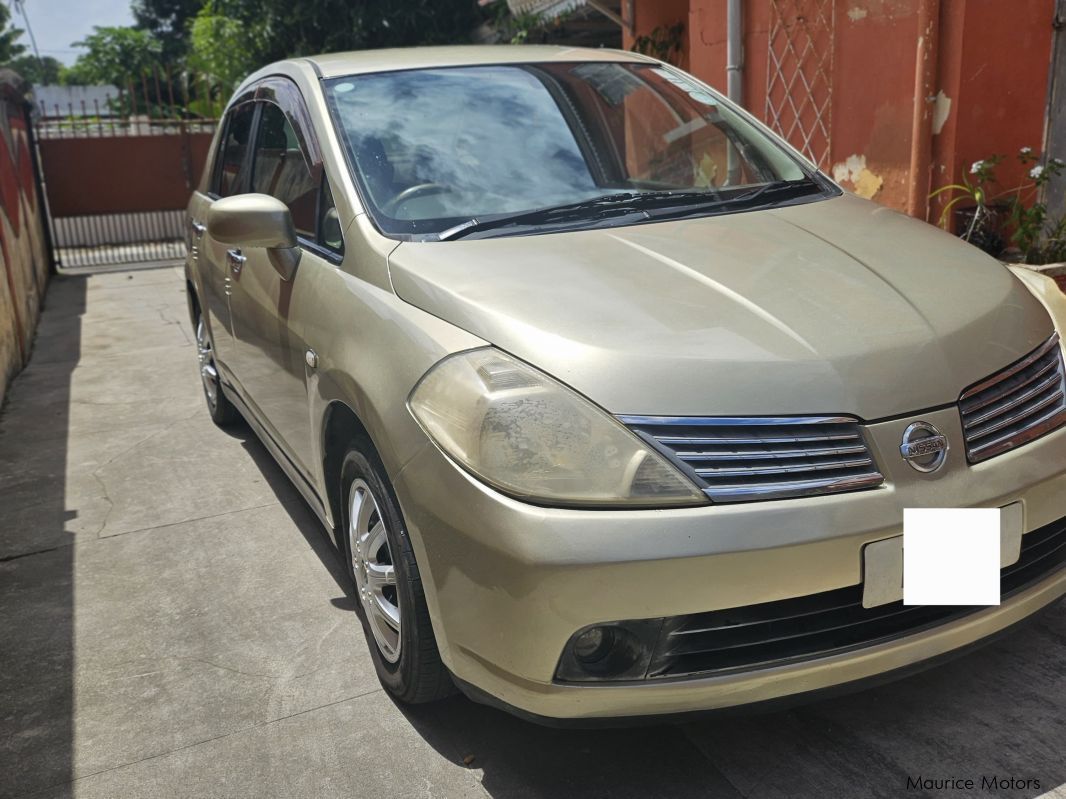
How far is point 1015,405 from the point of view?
7.20 ft

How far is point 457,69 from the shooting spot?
3320mm

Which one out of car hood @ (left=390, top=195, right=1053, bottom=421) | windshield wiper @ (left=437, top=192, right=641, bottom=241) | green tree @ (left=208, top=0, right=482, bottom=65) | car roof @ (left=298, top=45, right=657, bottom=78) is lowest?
car hood @ (left=390, top=195, right=1053, bottom=421)

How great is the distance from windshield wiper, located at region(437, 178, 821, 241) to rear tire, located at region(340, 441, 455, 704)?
26.6 inches

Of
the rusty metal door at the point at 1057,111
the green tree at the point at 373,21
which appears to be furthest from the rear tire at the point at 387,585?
the green tree at the point at 373,21

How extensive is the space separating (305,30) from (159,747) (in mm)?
17034

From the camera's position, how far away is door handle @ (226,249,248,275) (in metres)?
3.74

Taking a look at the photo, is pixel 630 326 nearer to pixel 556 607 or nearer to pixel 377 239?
pixel 556 607

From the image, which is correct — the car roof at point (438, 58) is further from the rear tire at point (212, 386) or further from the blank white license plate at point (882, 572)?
the blank white license plate at point (882, 572)

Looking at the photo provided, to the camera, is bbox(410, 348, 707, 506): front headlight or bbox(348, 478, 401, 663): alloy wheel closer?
bbox(410, 348, 707, 506): front headlight

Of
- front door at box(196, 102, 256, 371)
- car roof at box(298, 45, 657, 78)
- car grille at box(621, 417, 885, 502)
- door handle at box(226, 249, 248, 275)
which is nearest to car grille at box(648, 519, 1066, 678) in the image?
car grille at box(621, 417, 885, 502)

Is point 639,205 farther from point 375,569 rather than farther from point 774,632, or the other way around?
point 774,632

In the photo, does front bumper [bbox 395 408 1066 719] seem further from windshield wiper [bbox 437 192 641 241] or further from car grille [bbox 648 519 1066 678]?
windshield wiper [bbox 437 192 641 241]

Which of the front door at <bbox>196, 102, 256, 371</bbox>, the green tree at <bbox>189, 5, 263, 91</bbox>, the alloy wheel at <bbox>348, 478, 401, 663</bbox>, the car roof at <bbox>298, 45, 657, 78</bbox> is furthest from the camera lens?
the green tree at <bbox>189, 5, 263, 91</bbox>

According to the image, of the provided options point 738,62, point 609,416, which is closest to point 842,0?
point 738,62
